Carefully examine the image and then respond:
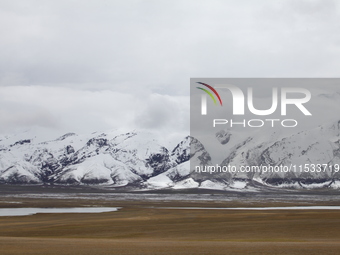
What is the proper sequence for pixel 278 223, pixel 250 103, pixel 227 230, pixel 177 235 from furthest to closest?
pixel 250 103
pixel 278 223
pixel 227 230
pixel 177 235

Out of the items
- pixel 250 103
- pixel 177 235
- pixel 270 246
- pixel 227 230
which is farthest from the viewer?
pixel 250 103

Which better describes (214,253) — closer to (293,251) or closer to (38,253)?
(293,251)

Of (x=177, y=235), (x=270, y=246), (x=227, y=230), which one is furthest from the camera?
(x=227, y=230)

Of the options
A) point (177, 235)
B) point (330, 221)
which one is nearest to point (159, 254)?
point (177, 235)

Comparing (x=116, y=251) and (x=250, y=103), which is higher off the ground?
(x=250, y=103)

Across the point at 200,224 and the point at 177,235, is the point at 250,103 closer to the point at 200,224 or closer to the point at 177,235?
the point at 200,224

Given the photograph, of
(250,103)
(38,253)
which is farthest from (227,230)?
(250,103)

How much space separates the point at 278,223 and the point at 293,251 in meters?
26.2

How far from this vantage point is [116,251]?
1171 inches

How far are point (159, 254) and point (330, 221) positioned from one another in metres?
33.7

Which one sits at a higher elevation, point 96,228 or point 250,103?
point 250,103

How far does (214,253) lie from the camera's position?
28.8 meters

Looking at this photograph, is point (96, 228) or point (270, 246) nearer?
point (270, 246)

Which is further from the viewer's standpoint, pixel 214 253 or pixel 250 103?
pixel 250 103
